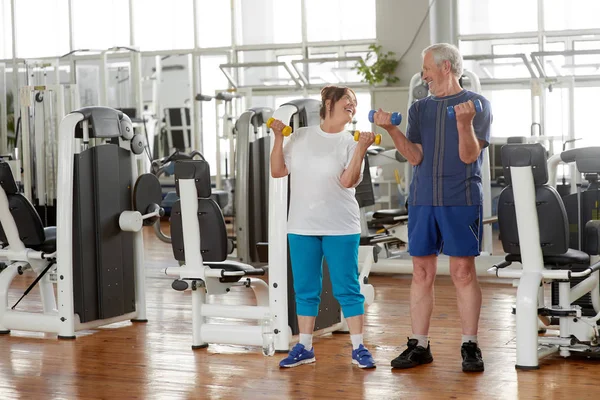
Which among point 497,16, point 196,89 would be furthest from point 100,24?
point 497,16

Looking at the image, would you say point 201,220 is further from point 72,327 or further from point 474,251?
point 474,251

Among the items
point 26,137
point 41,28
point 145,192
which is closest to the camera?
point 145,192

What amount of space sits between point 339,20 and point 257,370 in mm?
7955

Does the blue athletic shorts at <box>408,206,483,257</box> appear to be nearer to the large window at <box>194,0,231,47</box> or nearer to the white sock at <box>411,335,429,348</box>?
the white sock at <box>411,335,429,348</box>

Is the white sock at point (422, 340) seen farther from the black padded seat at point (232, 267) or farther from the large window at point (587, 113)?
the large window at point (587, 113)

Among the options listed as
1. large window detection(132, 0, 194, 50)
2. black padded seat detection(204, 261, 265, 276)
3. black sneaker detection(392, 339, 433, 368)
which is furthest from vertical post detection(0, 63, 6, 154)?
black sneaker detection(392, 339, 433, 368)

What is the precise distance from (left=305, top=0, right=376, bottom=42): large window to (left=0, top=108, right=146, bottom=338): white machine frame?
6.40m

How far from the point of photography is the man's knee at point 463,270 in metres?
3.90

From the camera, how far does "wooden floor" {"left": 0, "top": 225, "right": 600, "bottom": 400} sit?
148 inches

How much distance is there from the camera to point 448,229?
152 inches

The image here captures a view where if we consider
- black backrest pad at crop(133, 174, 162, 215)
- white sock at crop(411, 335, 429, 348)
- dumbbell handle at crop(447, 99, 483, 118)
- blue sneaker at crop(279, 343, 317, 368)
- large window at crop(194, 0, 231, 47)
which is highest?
large window at crop(194, 0, 231, 47)

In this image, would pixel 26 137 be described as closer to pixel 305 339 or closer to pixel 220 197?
pixel 220 197

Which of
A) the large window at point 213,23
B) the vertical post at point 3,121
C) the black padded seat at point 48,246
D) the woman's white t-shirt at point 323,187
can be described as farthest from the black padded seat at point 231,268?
the vertical post at point 3,121

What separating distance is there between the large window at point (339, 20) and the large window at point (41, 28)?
377cm
